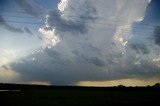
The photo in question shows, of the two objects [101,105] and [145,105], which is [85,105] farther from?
[145,105]

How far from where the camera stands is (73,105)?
50.0 meters

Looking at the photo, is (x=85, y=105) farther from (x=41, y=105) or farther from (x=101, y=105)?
(x=41, y=105)

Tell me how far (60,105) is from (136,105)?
14676mm

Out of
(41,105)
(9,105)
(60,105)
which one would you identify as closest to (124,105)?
(60,105)

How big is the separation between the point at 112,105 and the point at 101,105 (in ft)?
7.37

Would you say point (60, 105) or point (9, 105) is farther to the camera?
point (60, 105)

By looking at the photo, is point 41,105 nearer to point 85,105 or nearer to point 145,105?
point 85,105

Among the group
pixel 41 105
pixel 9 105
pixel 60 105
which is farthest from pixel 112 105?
pixel 9 105

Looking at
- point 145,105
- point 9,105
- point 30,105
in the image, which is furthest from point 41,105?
point 145,105

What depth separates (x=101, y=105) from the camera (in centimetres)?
4959

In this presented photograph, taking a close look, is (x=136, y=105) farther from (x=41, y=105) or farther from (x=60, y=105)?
(x=41, y=105)

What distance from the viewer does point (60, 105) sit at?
50.6 meters

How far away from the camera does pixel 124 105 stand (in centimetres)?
4978

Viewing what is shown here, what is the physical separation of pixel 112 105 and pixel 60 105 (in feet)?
33.3
